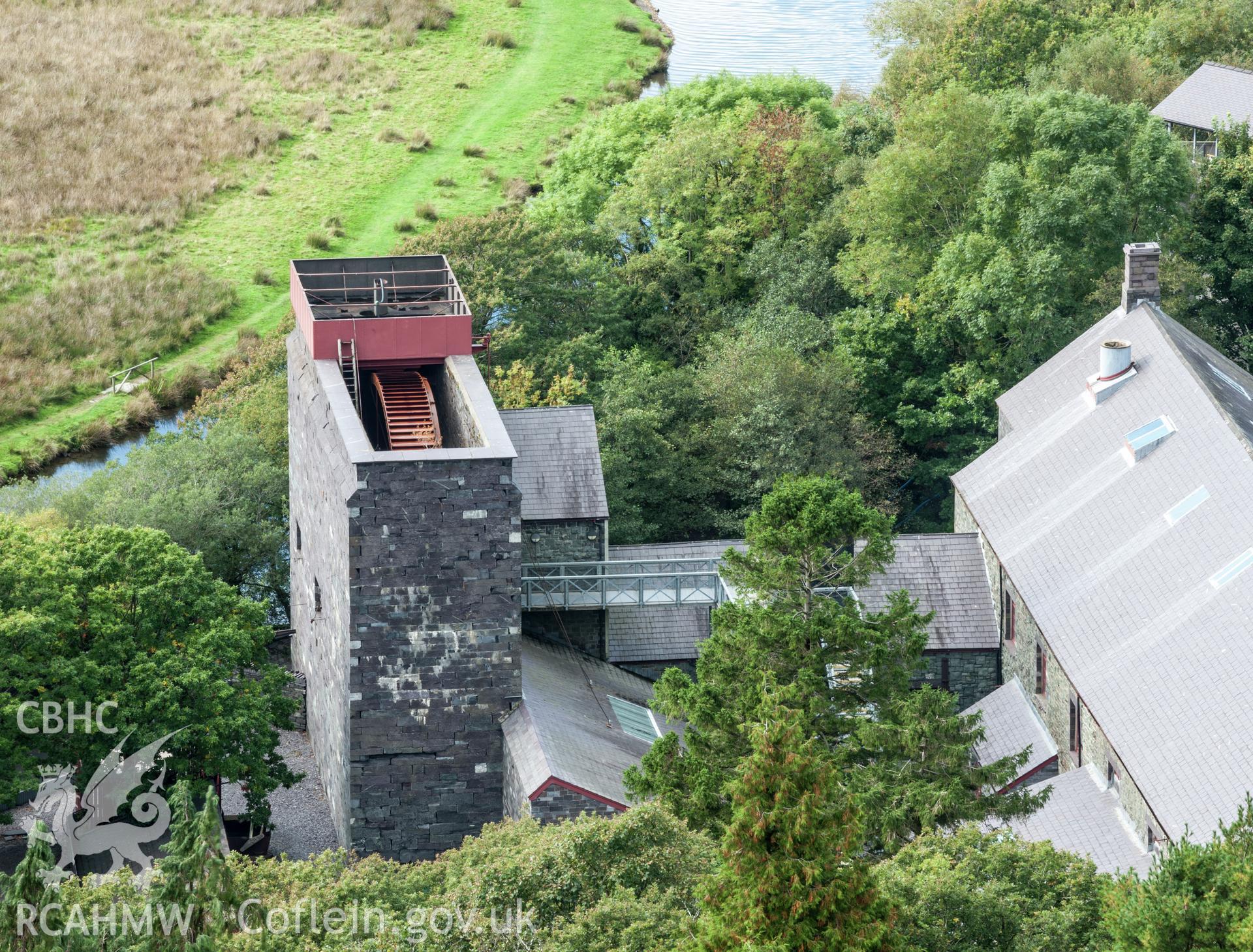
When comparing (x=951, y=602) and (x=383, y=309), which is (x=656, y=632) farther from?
(x=383, y=309)

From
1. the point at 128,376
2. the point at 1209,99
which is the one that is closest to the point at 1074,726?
the point at 1209,99

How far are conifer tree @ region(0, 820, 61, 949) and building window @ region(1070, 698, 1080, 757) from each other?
2256cm

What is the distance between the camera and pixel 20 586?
40.2m

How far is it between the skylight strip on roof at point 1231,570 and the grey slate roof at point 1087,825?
468cm

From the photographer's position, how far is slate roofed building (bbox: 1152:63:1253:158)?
79875 mm

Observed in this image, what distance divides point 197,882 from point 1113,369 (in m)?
28.8

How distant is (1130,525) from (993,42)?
48.1 meters

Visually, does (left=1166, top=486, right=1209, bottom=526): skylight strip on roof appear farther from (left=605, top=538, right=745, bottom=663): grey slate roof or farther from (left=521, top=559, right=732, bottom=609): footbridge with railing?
(left=605, top=538, right=745, bottom=663): grey slate roof

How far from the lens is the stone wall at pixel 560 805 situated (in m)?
37.8

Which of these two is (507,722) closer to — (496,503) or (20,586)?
(496,503)

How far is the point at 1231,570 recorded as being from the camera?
3759 centimetres

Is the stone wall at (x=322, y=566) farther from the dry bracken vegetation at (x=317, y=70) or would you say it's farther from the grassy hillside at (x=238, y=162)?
the dry bracken vegetation at (x=317, y=70)

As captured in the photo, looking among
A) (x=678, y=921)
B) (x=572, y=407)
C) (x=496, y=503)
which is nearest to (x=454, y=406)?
(x=572, y=407)

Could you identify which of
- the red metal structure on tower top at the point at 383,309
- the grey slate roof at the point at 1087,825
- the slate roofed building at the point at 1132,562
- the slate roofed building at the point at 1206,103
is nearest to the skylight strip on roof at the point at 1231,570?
the slate roofed building at the point at 1132,562
